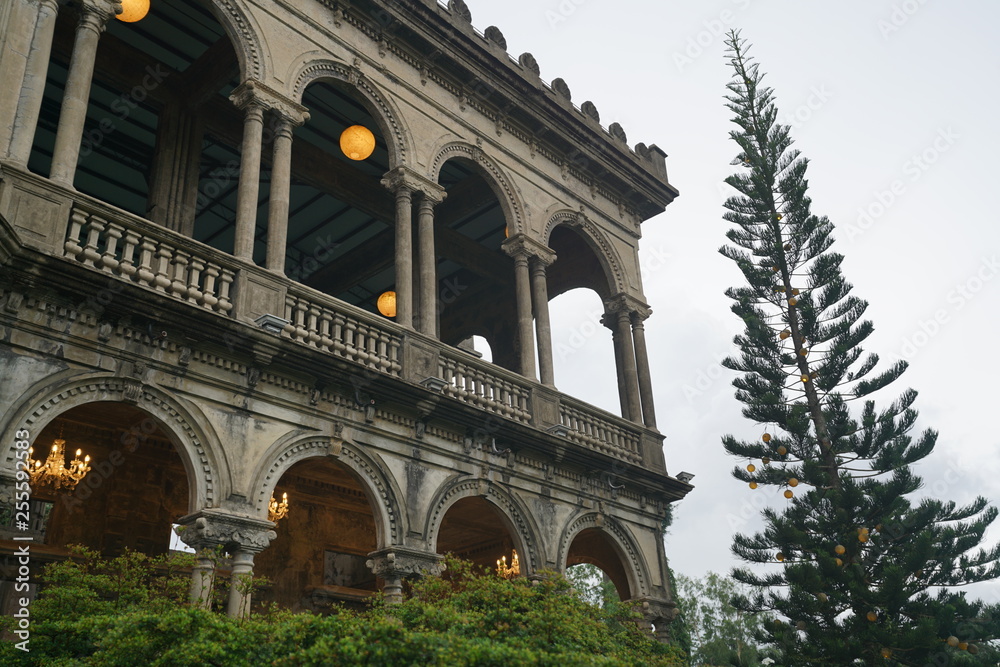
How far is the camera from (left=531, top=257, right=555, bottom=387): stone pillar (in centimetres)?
1375

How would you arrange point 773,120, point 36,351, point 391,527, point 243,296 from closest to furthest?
point 36,351
point 243,296
point 391,527
point 773,120

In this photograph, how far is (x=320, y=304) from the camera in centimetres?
1078

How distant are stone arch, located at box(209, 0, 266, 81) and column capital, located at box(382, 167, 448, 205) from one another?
232 cm

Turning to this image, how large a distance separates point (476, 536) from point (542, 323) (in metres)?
3.73

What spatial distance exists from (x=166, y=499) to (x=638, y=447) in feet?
24.4

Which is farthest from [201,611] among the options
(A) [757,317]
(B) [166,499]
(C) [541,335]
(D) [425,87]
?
(A) [757,317]

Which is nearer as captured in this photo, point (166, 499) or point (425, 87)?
point (166, 499)

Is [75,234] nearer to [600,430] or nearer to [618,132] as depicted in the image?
[600,430]

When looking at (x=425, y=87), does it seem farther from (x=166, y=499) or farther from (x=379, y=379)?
(x=166, y=499)

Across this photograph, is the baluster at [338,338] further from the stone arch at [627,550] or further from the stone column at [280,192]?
the stone arch at [627,550]

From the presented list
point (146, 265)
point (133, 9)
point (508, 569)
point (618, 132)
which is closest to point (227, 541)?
point (146, 265)

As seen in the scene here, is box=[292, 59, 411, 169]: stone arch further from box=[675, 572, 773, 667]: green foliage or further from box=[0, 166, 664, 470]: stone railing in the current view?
box=[675, 572, 773, 667]: green foliage

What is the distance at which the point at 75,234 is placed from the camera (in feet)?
28.3

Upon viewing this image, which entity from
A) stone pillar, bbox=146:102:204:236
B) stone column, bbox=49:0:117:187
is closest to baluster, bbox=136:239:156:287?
stone column, bbox=49:0:117:187
